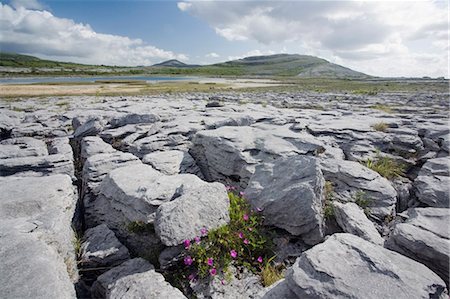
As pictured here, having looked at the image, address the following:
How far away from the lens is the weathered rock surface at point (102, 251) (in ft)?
17.8

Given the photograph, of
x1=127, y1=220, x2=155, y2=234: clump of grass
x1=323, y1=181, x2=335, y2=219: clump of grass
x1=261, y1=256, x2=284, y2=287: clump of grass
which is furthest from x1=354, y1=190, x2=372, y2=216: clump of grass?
x1=127, y1=220, x2=155, y2=234: clump of grass

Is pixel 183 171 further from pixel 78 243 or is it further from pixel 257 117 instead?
pixel 257 117

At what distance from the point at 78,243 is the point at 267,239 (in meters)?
4.15

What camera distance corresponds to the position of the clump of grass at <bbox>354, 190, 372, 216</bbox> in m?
6.68

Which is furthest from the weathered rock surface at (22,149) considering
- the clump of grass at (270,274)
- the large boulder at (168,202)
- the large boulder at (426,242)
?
the large boulder at (426,242)

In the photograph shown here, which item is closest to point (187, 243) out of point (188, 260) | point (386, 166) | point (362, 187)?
point (188, 260)

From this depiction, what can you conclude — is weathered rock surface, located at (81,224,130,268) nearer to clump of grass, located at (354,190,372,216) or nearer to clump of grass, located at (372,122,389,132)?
clump of grass, located at (354,190,372,216)

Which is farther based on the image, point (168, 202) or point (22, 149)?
point (22, 149)

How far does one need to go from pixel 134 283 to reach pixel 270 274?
2474mm

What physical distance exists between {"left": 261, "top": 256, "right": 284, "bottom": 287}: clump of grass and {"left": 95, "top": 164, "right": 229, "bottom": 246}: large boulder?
1214mm

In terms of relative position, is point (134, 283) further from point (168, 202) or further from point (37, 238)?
point (37, 238)

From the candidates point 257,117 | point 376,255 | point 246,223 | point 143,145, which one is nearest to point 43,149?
point 143,145

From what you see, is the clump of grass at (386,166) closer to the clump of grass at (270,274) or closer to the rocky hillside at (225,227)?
the rocky hillside at (225,227)

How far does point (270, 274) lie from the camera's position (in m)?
4.93
